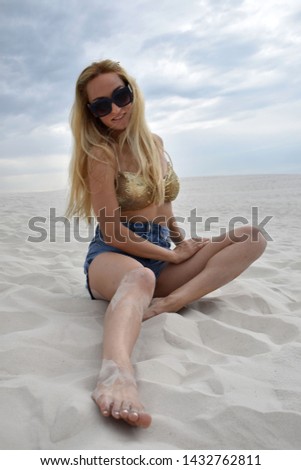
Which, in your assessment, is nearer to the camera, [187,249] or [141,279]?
[141,279]

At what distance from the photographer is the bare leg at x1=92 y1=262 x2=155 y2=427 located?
1.58m

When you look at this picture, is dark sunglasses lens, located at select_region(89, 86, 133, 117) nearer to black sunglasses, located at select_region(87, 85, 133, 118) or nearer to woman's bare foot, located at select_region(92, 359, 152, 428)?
black sunglasses, located at select_region(87, 85, 133, 118)

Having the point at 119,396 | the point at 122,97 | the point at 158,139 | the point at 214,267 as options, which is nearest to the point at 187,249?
the point at 214,267

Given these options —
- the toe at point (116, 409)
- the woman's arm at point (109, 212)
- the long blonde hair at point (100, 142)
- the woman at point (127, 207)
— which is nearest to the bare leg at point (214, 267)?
the woman at point (127, 207)

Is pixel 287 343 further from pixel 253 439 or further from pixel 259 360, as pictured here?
pixel 253 439

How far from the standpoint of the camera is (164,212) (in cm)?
310

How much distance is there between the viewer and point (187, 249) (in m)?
2.86

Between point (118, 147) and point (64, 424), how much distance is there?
5.77 feet

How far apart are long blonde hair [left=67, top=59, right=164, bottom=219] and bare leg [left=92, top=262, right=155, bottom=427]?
2.35 feet

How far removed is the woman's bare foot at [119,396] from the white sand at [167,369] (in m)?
0.05

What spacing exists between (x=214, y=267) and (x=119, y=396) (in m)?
1.21

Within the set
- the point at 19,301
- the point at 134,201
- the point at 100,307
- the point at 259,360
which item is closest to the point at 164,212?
the point at 134,201

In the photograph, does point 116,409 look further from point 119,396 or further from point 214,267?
point 214,267

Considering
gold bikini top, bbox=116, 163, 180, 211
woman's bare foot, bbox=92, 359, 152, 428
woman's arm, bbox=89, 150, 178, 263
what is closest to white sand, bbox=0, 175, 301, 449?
woman's bare foot, bbox=92, 359, 152, 428
